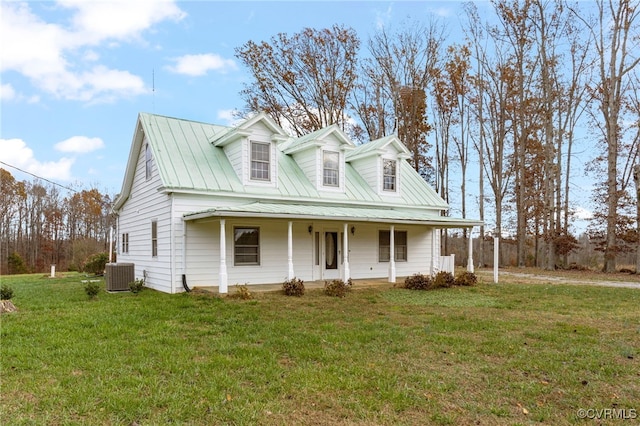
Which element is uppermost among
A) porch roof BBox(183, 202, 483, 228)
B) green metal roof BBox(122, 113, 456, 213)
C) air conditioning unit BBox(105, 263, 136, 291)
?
green metal roof BBox(122, 113, 456, 213)

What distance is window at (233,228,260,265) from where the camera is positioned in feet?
41.3

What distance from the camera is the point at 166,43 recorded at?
12.7 metres

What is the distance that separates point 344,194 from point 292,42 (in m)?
14.8

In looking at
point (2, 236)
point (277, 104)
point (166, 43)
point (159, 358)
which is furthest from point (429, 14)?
point (2, 236)

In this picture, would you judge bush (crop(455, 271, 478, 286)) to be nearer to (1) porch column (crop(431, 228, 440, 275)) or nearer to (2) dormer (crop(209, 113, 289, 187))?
(1) porch column (crop(431, 228, 440, 275))

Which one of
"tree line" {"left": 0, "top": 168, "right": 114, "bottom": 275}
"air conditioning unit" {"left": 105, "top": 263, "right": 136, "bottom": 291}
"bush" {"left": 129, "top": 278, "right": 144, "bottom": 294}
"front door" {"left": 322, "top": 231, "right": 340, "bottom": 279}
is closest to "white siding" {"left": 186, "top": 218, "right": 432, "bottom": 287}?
"front door" {"left": 322, "top": 231, "right": 340, "bottom": 279}

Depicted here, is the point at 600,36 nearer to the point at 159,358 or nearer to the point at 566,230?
the point at 566,230

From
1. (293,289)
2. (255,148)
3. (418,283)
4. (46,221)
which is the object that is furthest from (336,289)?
(46,221)

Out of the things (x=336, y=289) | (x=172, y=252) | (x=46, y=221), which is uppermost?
(x=46, y=221)

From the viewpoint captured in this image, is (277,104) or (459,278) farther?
(277,104)

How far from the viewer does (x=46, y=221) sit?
33.7 metres

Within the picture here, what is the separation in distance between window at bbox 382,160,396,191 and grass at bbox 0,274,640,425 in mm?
8082

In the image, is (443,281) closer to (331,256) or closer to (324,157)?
(331,256)

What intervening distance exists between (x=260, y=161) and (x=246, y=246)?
9.35 ft
